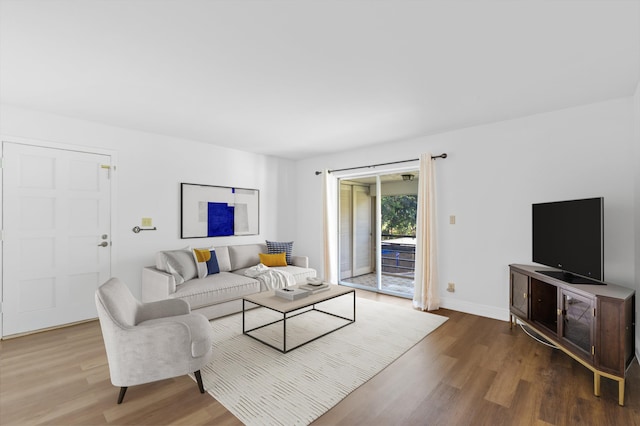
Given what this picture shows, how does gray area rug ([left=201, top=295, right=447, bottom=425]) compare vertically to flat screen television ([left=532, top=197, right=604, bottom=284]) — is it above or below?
below

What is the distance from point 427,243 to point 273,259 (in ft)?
8.00

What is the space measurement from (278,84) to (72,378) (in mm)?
3022

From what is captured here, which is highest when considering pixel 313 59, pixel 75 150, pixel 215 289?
pixel 313 59

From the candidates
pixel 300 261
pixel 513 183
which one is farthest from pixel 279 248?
pixel 513 183

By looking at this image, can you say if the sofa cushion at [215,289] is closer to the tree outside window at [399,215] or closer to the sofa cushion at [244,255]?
the sofa cushion at [244,255]

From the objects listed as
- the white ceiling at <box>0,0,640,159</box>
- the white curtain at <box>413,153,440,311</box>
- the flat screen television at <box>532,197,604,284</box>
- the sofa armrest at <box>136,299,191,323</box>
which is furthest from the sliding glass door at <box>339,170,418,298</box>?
the sofa armrest at <box>136,299,191,323</box>

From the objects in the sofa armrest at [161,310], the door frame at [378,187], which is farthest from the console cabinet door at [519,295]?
the sofa armrest at [161,310]

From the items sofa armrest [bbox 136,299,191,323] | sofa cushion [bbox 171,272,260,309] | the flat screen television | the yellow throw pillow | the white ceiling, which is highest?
the white ceiling

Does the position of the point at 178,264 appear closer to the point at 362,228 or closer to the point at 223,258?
the point at 223,258

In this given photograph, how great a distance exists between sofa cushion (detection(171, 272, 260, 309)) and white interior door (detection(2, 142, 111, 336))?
1232 mm

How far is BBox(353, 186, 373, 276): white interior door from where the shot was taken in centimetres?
563

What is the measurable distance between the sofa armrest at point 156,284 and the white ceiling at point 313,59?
191 cm

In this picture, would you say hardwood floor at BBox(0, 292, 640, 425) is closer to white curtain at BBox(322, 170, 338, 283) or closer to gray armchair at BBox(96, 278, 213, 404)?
gray armchair at BBox(96, 278, 213, 404)

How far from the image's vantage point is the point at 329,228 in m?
5.59
